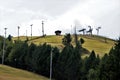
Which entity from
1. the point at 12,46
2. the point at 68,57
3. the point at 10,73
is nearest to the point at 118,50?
the point at 10,73

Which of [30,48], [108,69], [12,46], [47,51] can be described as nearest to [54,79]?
[47,51]

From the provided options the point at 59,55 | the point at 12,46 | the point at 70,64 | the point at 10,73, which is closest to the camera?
the point at 10,73

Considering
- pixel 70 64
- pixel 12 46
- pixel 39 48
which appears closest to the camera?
pixel 70 64

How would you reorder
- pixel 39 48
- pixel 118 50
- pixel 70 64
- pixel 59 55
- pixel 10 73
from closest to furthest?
pixel 118 50 → pixel 10 73 → pixel 70 64 → pixel 59 55 → pixel 39 48

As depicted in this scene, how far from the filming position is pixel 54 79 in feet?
Answer: 400

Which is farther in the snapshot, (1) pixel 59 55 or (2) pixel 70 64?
(1) pixel 59 55

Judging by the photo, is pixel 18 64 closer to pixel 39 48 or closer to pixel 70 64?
pixel 39 48

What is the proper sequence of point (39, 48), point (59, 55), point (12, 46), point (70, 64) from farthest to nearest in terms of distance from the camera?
point (12, 46), point (39, 48), point (59, 55), point (70, 64)

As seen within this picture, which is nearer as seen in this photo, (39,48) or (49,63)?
(49,63)

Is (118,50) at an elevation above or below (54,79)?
above

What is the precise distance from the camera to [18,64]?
141500 millimetres

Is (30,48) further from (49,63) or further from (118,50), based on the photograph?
(118,50)

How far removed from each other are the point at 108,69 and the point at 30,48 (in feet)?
275

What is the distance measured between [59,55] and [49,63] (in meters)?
4.32
